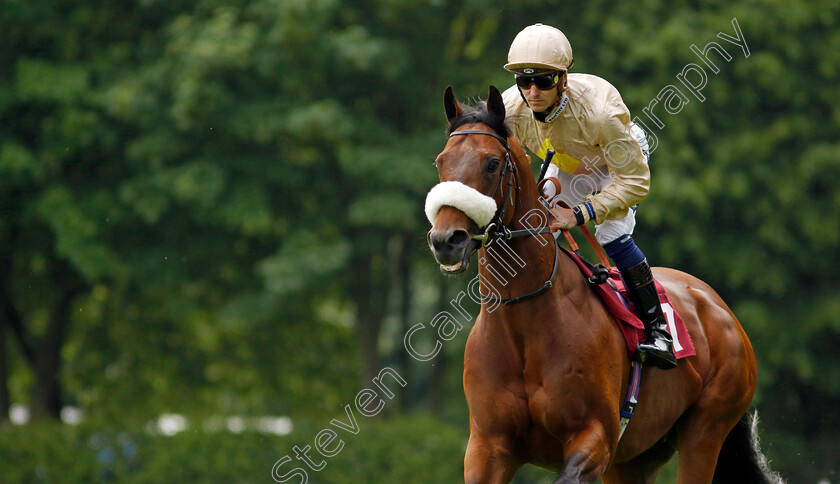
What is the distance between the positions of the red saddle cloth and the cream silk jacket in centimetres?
43

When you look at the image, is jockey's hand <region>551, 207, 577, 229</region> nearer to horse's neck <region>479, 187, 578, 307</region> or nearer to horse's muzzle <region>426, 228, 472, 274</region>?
horse's neck <region>479, 187, 578, 307</region>

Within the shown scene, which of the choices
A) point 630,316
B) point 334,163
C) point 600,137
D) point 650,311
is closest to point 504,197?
point 600,137

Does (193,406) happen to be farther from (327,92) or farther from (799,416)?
(799,416)

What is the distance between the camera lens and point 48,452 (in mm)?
14539

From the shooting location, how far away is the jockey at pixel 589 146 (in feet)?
17.1

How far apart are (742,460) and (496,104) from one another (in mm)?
3443

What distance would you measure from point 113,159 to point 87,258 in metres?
2.09

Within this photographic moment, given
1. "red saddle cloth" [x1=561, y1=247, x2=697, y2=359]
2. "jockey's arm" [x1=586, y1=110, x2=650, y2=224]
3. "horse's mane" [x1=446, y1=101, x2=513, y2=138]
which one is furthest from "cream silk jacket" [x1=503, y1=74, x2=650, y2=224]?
"red saddle cloth" [x1=561, y1=247, x2=697, y2=359]

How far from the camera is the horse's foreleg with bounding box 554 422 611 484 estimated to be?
4.85 meters

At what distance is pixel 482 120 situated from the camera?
4930mm

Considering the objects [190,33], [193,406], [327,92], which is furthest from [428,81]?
[193,406]

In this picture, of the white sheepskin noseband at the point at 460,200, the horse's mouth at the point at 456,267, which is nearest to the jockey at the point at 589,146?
the white sheepskin noseband at the point at 460,200

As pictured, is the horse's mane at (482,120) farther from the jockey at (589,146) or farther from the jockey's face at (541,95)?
the jockey's face at (541,95)

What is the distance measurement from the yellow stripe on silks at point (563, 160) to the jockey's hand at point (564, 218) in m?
0.57
